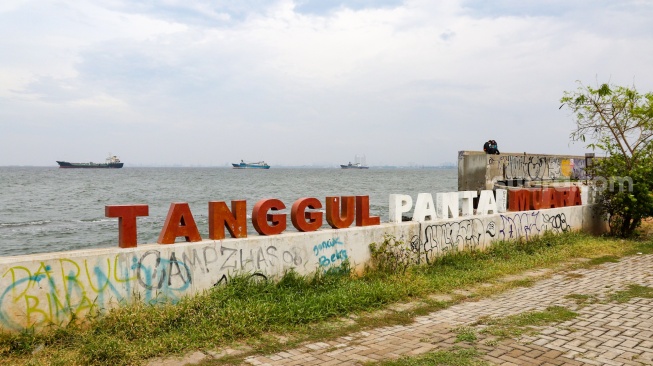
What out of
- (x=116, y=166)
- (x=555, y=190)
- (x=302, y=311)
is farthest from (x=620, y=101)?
(x=116, y=166)

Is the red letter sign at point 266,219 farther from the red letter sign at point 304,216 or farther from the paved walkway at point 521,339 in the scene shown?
the paved walkway at point 521,339

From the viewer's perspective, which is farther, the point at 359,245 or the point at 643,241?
the point at 643,241

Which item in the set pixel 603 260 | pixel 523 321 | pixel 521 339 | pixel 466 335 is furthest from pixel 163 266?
pixel 603 260

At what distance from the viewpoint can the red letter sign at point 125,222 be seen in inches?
255

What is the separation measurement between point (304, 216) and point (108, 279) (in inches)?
132

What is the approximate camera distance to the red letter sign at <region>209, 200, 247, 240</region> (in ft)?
24.0

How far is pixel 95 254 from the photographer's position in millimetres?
6074

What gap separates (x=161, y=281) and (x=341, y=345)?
258 cm

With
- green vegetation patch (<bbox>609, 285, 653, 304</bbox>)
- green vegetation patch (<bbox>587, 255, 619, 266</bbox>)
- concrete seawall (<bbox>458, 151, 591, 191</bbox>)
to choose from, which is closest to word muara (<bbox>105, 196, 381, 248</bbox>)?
green vegetation patch (<bbox>609, 285, 653, 304</bbox>)

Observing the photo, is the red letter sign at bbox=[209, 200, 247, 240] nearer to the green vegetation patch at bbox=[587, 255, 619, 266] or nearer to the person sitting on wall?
the green vegetation patch at bbox=[587, 255, 619, 266]

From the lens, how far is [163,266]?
6.64 meters

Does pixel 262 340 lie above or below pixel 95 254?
below

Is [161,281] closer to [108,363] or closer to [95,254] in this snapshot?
[95,254]

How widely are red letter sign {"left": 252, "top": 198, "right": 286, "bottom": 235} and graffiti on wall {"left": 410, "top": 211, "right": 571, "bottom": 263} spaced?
3.00 metres
